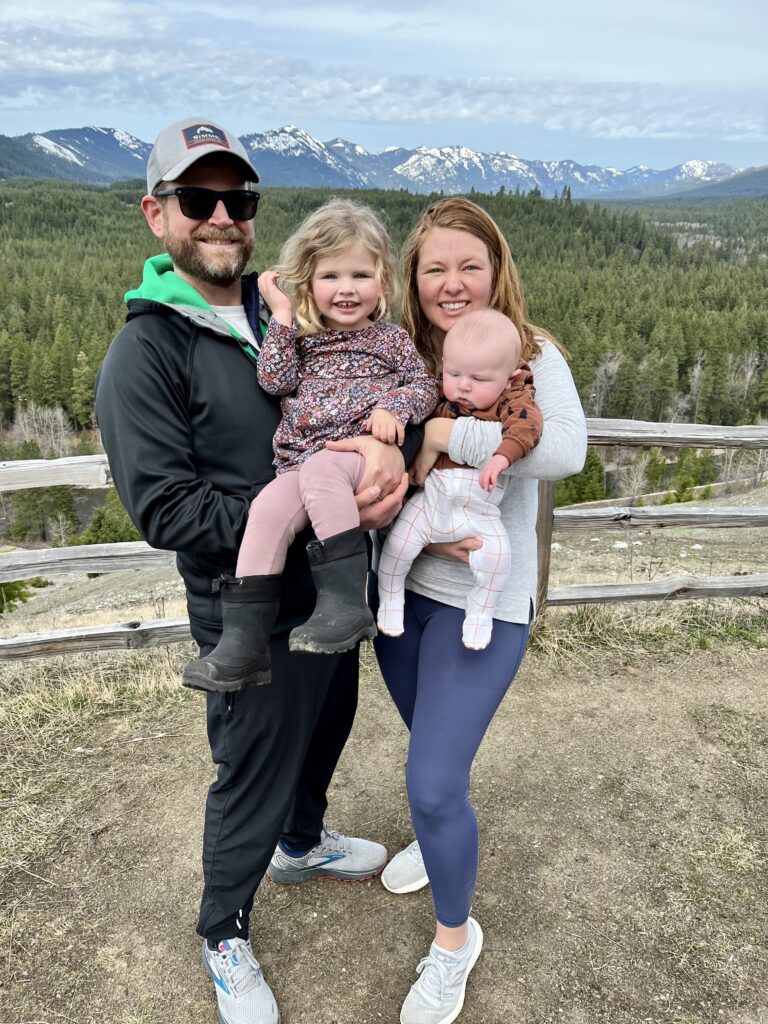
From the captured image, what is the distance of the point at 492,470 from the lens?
2.02 m

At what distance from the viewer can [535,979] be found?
2.48m

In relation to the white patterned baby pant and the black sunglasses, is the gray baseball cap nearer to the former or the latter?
the black sunglasses

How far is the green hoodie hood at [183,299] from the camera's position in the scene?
78.6 inches

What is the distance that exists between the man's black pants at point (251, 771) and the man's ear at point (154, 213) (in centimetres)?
136

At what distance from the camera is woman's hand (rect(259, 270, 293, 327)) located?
85.0 inches

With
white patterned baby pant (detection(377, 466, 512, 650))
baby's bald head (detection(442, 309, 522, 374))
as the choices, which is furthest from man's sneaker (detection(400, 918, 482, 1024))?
baby's bald head (detection(442, 309, 522, 374))

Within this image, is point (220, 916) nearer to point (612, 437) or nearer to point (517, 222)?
point (612, 437)

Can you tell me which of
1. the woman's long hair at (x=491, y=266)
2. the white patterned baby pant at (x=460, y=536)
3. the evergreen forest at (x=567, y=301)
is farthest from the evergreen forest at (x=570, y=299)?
the white patterned baby pant at (x=460, y=536)

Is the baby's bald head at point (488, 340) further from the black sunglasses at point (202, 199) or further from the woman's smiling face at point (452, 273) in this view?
the black sunglasses at point (202, 199)

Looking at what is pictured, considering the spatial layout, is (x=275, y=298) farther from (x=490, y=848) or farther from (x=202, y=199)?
(x=490, y=848)

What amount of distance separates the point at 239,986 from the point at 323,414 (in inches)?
77.0

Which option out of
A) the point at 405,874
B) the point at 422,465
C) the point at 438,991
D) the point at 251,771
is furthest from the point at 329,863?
the point at 422,465

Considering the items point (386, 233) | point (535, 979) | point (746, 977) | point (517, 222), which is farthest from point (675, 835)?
point (517, 222)

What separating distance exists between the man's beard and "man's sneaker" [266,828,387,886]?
7.50 feet
